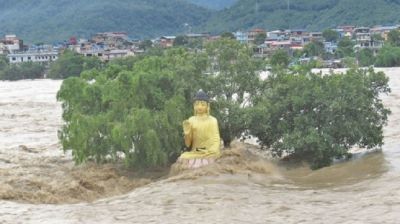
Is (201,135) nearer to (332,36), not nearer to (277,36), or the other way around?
(332,36)

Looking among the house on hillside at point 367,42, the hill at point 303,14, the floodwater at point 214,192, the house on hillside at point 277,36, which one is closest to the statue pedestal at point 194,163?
the floodwater at point 214,192

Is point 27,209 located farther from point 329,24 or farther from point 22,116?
point 329,24

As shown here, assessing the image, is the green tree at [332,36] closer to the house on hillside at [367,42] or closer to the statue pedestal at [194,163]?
the house on hillside at [367,42]

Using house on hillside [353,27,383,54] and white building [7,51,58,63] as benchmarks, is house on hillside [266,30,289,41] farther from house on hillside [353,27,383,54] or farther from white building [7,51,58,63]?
white building [7,51,58,63]

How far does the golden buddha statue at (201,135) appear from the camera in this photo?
14.2 m

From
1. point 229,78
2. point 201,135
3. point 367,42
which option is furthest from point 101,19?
point 201,135

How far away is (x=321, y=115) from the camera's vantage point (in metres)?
15.9

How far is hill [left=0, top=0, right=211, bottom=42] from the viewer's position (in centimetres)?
14912

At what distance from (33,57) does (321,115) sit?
264 feet

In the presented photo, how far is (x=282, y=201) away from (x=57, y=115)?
24.2 meters

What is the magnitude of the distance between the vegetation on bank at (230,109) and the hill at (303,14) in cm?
10227

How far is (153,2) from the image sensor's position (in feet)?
551

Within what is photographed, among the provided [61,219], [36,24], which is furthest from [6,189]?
[36,24]

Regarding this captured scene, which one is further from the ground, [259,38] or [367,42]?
[259,38]
